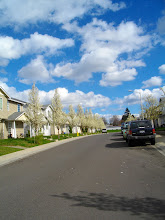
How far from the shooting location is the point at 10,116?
29.2 meters

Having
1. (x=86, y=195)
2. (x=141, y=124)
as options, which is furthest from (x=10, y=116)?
Result: (x=86, y=195)

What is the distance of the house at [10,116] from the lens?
26616mm

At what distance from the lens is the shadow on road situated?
4090 millimetres

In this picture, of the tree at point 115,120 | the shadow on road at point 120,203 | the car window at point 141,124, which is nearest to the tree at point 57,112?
the car window at point 141,124

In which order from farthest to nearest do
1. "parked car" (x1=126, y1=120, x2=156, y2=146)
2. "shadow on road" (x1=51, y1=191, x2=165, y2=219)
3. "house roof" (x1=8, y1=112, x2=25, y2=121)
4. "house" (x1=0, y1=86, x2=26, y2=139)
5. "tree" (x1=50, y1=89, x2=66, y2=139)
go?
"tree" (x1=50, y1=89, x2=66, y2=139) < "house roof" (x1=8, y1=112, x2=25, y2=121) < "house" (x1=0, y1=86, x2=26, y2=139) < "parked car" (x1=126, y1=120, x2=156, y2=146) < "shadow on road" (x1=51, y1=191, x2=165, y2=219)

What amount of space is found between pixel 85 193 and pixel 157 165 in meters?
4.46

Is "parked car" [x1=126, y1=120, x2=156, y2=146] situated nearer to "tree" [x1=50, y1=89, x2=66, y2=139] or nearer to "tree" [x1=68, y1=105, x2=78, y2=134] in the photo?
"tree" [x1=50, y1=89, x2=66, y2=139]

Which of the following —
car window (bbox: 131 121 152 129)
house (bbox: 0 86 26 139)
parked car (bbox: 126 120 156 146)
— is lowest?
parked car (bbox: 126 120 156 146)

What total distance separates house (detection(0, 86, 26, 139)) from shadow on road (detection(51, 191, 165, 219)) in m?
22.9

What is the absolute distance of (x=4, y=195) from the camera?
551 centimetres

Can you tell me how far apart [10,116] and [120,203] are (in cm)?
2704

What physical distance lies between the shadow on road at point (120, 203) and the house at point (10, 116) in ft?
75.0

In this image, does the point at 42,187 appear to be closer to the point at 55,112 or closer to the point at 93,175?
the point at 93,175

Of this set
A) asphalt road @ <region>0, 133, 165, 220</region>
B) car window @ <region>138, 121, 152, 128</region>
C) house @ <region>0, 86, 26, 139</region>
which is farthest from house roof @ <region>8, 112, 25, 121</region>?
asphalt road @ <region>0, 133, 165, 220</region>
